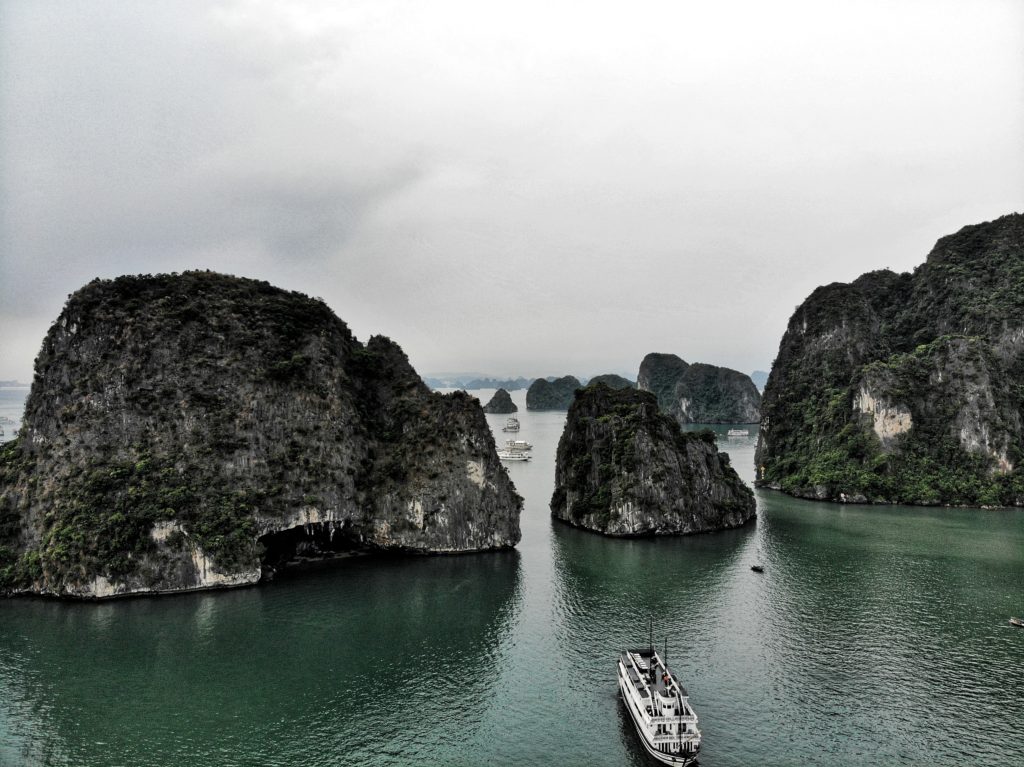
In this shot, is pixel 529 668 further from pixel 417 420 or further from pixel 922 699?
pixel 417 420

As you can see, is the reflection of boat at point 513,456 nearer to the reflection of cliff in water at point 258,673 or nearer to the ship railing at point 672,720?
the reflection of cliff in water at point 258,673

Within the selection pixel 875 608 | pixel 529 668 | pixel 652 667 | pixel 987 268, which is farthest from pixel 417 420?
pixel 987 268

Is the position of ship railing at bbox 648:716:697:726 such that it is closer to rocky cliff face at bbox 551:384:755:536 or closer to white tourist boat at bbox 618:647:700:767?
white tourist boat at bbox 618:647:700:767

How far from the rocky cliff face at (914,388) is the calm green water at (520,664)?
3396 cm

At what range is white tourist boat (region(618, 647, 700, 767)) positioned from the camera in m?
29.3

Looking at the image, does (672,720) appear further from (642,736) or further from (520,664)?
(520,664)

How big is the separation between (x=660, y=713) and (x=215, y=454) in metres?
44.9

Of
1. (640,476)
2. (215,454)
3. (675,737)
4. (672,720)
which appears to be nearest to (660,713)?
(672,720)

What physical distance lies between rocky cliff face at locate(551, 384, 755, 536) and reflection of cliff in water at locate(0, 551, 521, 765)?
22.1 meters

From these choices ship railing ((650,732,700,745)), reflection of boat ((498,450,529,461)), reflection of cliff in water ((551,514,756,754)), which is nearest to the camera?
ship railing ((650,732,700,745))

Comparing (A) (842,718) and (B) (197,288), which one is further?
(B) (197,288)

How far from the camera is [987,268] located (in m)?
116

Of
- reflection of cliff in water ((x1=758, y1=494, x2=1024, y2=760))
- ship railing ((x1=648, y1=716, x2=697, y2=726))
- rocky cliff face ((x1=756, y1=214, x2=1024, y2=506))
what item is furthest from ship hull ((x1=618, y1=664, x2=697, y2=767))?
rocky cliff face ((x1=756, y1=214, x2=1024, y2=506))

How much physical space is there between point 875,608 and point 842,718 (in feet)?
62.0
